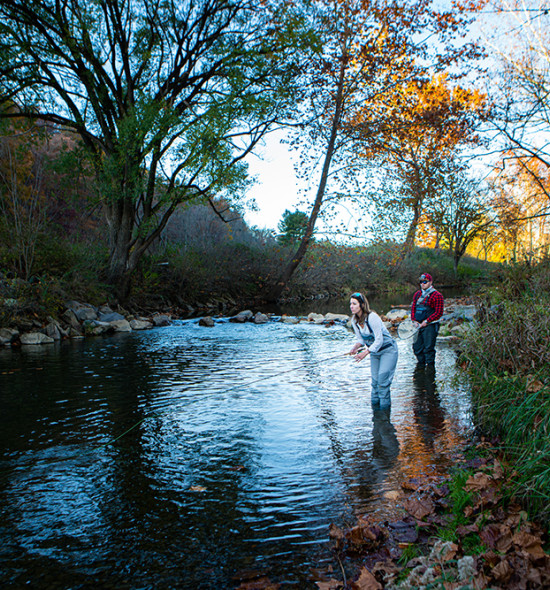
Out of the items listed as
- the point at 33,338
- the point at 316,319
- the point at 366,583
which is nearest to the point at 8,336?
the point at 33,338

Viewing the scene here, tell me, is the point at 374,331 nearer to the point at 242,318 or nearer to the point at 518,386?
the point at 518,386

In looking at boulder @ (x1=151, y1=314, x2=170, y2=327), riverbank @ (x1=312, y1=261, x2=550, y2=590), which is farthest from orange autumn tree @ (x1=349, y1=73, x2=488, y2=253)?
riverbank @ (x1=312, y1=261, x2=550, y2=590)

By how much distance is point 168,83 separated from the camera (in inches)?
742

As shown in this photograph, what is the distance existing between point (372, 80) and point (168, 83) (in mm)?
9149

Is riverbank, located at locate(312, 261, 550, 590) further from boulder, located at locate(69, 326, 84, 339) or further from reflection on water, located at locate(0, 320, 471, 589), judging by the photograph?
boulder, located at locate(69, 326, 84, 339)

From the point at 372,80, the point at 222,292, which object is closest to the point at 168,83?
the point at 372,80

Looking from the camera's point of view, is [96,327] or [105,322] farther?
[105,322]

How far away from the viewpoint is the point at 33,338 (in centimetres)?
1355

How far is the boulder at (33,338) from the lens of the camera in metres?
13.5

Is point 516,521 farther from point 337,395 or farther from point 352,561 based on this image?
point 337,395

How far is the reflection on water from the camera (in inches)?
132

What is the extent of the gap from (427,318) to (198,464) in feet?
20.3

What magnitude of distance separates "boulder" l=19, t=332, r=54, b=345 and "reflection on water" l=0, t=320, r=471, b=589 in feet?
12.3

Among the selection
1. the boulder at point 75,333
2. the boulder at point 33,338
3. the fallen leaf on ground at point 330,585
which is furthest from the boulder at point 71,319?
the fallen leaf on ground at point 330,585
